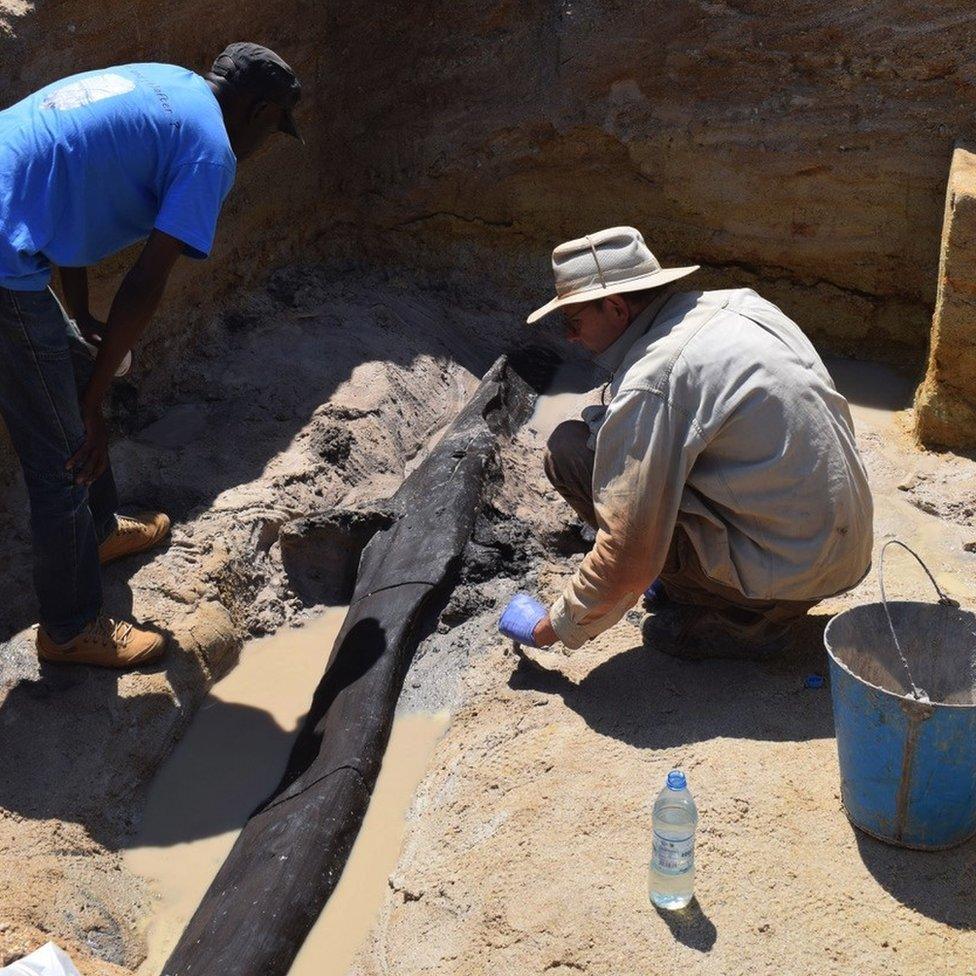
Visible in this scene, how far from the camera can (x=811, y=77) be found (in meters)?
5.97

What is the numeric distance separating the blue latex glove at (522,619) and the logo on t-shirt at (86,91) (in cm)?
183

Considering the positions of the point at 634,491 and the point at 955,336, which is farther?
the point at 955,336

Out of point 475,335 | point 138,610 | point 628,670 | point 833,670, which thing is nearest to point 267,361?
point 475,335

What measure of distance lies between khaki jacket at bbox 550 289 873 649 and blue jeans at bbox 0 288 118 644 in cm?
143

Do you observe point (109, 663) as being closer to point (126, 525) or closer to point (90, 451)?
point (126, 525)

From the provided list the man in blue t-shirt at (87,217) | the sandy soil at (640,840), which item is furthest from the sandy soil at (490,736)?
the man in blue t-shirt at (87,217)

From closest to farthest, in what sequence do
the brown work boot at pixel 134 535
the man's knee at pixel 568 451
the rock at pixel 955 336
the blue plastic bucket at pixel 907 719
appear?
the blue plastic bucket at pixel 907 719
the man's knee at pixel 568 451
the brown work boot at pixel 134 535
the rock at pixel 955 336

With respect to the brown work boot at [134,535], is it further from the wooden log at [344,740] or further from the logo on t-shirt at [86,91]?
the logo on t-shirt at [86,91]

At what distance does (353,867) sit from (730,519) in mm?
1407

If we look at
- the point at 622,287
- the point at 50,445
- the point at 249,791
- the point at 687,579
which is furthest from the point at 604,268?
the point at 249,791

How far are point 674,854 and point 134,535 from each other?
2320 mm

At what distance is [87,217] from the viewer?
132 inches

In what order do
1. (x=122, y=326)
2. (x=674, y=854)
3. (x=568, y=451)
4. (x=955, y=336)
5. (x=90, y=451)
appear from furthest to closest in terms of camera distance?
(x=955, y=336) → (x=568, y=451) → (x=90, y=451) → (x=122, y=326) → (x=674, y=854)

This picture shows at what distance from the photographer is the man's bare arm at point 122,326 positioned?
3.33 m
